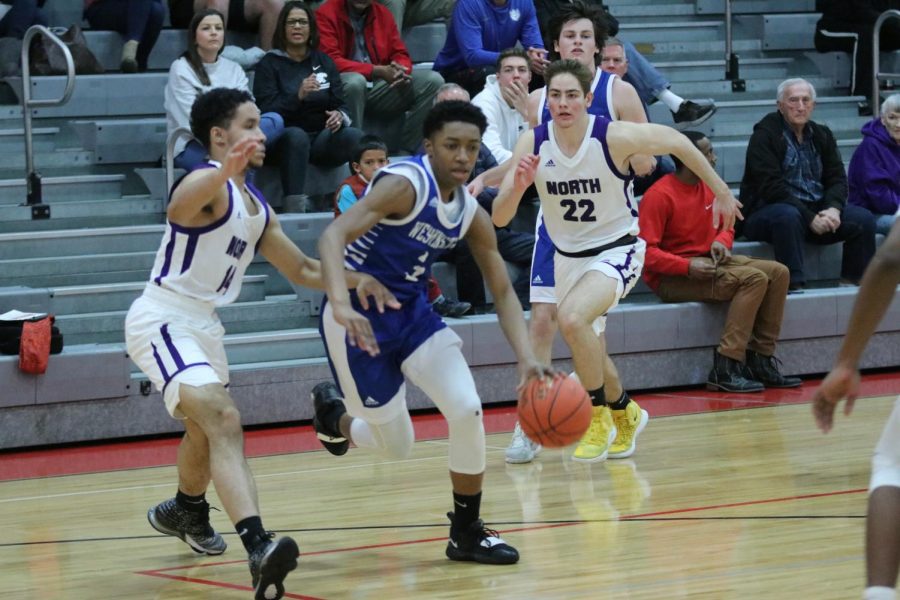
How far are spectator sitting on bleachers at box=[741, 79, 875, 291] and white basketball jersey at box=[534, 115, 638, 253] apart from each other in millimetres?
3491

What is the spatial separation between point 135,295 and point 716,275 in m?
3.78

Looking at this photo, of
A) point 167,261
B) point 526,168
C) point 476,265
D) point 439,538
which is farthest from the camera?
point 476,265

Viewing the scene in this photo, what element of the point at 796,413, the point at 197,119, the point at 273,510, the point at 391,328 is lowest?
the point at 796,413

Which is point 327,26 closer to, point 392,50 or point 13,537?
point 392,50

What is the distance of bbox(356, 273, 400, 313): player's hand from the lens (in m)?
4.89

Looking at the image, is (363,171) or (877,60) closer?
(363,171)

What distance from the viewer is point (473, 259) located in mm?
9336

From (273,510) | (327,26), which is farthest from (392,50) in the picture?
(273,510)

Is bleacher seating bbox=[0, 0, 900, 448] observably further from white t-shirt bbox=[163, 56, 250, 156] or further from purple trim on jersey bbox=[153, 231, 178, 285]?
purple trim on jersey bbox=[153, 231, 178, 285]

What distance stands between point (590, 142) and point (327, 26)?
4034 mm

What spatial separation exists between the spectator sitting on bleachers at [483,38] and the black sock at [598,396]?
3629mm

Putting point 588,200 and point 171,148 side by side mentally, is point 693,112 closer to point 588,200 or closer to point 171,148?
point 171,148

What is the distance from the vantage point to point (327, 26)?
1041cm

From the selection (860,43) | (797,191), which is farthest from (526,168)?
(860,43)
